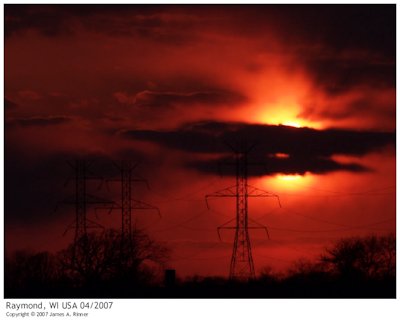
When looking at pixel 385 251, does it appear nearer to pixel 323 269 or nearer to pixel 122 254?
pixel 323 269

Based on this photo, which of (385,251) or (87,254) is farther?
(385,251)

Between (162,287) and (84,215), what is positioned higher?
(84,215)

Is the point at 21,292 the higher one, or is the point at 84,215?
the point at 84,215

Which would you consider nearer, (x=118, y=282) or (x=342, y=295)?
(x=342, y=295)

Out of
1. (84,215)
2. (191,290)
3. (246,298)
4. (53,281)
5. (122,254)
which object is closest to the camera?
(246,298)

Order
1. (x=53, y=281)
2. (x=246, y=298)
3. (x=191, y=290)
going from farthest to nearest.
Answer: (x=53, y=281), (x=191, y=290), (x=246, y=298)

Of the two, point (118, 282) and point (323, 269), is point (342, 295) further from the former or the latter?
point (323, 269)

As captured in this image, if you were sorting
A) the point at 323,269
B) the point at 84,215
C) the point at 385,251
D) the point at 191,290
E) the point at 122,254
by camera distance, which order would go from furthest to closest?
the point at 385,251 < the point at 323,269 < the point at 122,254 < the point at 84,215 < the point at 191,290

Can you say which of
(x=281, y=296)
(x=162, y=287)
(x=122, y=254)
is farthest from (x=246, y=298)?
(x=122, y=254)

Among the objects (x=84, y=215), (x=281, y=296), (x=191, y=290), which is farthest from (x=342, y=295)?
(x=84, y=215)
